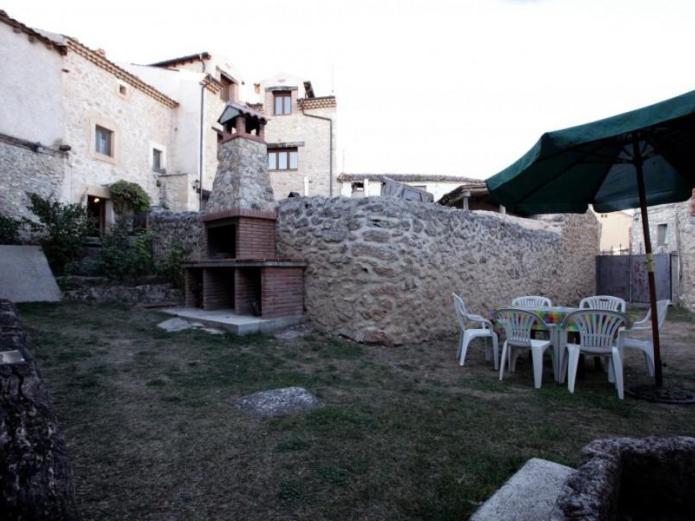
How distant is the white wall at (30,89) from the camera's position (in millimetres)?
10556

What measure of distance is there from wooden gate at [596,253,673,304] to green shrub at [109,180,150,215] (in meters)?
16.0

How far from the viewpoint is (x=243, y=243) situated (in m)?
6.91

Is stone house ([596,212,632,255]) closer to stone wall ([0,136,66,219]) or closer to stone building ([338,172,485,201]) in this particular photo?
stone building ([338,172,485,201])

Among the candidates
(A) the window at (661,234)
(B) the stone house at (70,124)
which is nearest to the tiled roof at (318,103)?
(B) the stone house at (70,124)

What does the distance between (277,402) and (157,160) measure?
15239 mm

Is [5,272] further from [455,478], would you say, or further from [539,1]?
[539,1]

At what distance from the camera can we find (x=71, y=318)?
616 cm

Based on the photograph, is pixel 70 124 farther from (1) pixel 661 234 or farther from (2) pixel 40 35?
(1) pixel 661 234

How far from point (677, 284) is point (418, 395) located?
11.7 metres

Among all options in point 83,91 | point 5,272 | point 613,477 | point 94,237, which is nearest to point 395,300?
point 613,477

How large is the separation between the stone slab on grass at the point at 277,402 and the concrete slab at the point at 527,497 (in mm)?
1756

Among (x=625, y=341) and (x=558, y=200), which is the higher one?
(x=558, y=200)

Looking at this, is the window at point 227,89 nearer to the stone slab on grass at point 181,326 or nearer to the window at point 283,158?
the window at point 283,158

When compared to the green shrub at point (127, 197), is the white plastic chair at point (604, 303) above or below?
below
